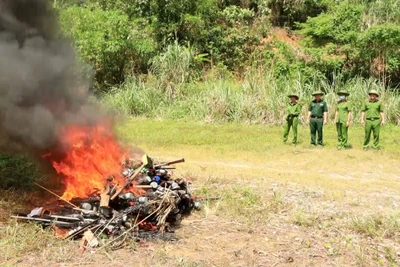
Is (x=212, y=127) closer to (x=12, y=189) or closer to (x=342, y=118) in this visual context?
(x=342, y=118)

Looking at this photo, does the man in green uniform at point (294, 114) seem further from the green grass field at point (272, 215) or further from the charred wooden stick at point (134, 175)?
the charred wooden stick at point (134, 175)

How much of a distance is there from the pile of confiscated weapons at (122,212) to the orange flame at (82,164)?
24cm

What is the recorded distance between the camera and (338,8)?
64.1ft

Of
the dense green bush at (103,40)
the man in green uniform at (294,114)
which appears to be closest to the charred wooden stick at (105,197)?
the man in green uniform at (294,114)

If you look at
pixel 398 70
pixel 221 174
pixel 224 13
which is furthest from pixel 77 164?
pixel 224 13

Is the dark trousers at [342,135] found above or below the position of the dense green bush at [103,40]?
below

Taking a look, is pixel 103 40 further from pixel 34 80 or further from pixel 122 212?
pixel 122 212

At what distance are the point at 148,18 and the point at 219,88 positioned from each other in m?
8.21

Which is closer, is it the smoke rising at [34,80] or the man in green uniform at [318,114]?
the smoke rising at [34,80]

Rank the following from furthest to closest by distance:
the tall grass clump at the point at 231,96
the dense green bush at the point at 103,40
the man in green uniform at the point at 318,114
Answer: the dense green bush at the point at 103,40, the tall grass clump at the point at 231,96, the man in green uniform at the point at 318,114

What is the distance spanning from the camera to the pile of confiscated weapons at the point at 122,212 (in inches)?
235

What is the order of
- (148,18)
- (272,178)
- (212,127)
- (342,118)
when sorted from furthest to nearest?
1. (148,18)
2. (212,127)
3. (342,118)
4. (272,178)

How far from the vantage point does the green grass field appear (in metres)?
5.62

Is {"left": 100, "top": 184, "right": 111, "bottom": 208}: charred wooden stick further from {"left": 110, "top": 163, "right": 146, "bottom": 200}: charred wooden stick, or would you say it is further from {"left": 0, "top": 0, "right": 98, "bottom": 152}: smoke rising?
{"left": 0, "top": 0, "right": 98, "bottom": 152}: smoke rising
